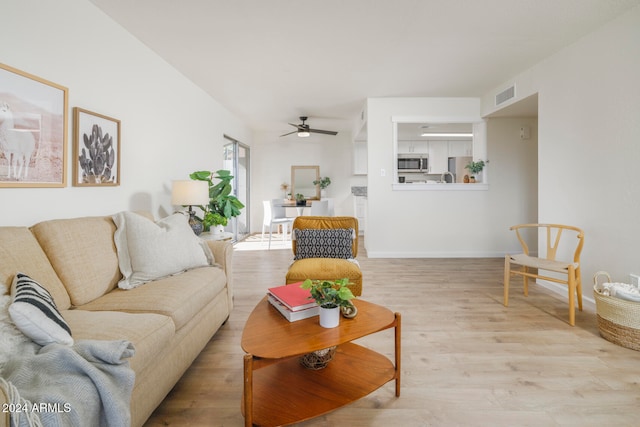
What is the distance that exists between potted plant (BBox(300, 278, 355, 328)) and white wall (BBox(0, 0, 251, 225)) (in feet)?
6.03

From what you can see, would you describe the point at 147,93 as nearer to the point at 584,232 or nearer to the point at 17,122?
the point at 17,122

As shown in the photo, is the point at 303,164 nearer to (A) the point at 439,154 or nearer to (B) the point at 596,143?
(A) the point at 439,154

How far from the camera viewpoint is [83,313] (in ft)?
4.86

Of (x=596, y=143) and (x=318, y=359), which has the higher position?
(x=596, y=143)

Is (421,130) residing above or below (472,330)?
above

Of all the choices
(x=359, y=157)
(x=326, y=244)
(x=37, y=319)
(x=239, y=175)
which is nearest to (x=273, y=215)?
(x=239, y=175)

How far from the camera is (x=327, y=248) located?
3.12 metres

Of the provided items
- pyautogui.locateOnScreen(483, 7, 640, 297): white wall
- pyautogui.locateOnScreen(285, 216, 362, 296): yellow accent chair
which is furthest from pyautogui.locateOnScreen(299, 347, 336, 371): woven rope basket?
pyautogui.locateOnScreen(483, 7, 640, 297): white wall

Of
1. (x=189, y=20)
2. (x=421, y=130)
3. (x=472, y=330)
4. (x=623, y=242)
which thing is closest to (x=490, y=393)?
(x=472, y=330)

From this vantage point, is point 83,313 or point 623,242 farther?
point 623,242

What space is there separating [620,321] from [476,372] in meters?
1.18

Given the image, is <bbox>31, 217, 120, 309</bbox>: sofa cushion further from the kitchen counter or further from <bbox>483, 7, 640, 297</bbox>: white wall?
the kitchen counter

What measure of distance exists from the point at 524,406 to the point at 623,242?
1.95 m

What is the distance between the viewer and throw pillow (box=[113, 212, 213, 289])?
199 centimetres
